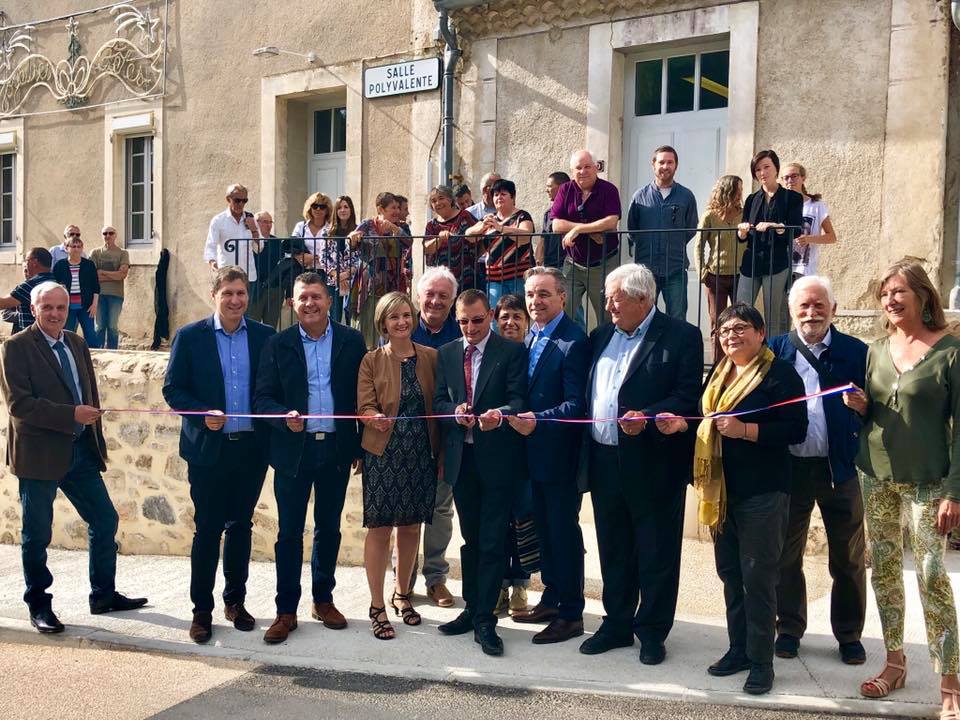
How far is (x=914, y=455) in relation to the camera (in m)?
4.68

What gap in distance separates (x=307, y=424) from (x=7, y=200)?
12.7 metres

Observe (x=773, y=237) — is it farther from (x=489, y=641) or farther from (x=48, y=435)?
(x=48, y=435)

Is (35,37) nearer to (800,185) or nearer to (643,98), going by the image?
(643,98)

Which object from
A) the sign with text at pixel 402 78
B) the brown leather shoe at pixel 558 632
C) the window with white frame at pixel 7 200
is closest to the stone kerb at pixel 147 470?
the brown leather shoe at pixel 558 632

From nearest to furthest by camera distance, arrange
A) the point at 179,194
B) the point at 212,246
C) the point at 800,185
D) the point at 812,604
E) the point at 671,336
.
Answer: the point at 671,336, the point at 812,604, the point at 800,185, the point at 212,246, the point at 179,194

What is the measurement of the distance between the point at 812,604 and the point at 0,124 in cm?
1417

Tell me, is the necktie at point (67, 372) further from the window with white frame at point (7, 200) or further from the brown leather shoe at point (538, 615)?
the window with white frame at point (7, 200)

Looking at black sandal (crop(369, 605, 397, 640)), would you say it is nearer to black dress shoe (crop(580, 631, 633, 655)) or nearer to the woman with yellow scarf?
black dress shoe (crop(580, 631, 633, 655))

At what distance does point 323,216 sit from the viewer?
9359 millimetres

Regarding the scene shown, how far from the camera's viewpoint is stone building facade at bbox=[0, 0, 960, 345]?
8727 mm

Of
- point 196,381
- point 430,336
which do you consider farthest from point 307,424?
point 430,336

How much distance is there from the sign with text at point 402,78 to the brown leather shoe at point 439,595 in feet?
20.8

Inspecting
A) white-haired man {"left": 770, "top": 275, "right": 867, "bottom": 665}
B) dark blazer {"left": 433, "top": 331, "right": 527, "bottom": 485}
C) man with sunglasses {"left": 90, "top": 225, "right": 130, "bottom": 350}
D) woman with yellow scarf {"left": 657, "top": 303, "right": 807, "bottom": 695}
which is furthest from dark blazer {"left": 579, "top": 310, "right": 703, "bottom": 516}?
man with sunglasses {"left": 90, "top": 225, "right": 130, "bottom": 350}

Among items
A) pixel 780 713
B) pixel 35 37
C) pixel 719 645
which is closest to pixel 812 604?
pixel 719 645
